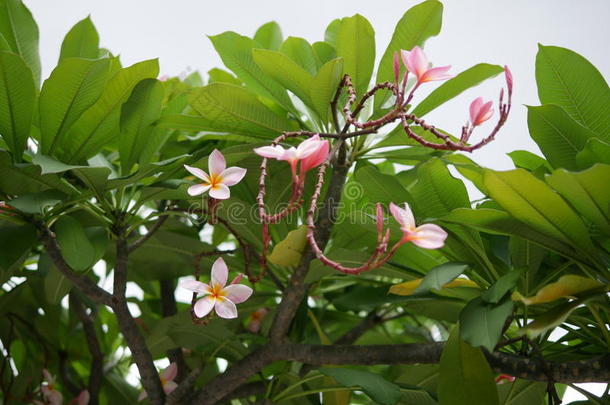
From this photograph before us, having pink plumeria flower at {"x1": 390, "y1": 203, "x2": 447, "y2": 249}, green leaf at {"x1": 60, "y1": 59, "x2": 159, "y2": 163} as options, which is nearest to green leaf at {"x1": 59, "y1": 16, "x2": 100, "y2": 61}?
green leaf at {"x1": 60, "y1": 59, "x2": 159, "y2": 163}

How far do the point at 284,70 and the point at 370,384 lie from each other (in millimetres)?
391

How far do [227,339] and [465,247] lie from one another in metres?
0.38

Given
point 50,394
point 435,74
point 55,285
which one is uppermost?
point 435,74

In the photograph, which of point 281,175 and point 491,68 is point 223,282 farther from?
point 491,68

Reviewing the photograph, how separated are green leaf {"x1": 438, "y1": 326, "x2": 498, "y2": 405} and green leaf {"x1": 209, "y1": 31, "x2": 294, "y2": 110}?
41 centimetres

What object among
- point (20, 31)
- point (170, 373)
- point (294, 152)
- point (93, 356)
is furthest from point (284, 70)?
point (93, 356)

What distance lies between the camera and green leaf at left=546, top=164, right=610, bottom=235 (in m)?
0.64

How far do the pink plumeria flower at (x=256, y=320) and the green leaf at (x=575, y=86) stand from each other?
2.00ft

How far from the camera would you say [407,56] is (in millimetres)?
665

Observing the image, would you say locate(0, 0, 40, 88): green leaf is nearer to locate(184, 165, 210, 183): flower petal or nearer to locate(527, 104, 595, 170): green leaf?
locate(184, 165, 210, 183): flower petal

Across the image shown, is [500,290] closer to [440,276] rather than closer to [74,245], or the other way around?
[440,276]

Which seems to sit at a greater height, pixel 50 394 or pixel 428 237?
pixel 428 237

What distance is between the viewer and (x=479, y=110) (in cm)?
69

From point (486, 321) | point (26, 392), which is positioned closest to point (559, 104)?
point (486, 321)
